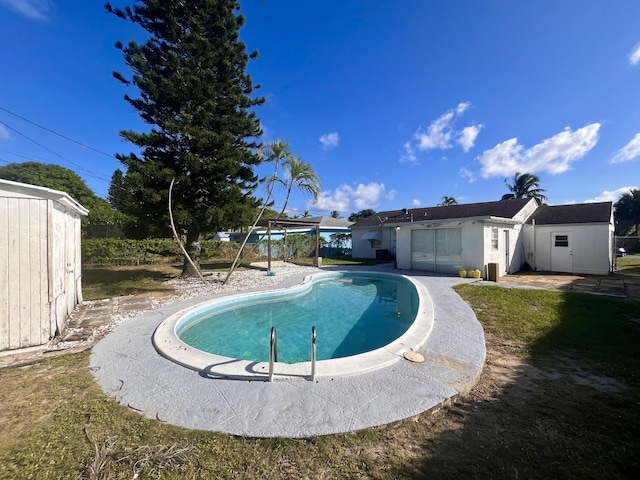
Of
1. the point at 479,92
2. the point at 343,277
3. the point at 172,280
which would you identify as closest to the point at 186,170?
the point at 172,280

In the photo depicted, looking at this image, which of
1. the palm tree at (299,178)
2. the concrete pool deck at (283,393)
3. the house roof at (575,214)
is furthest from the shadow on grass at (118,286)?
the house roof at (575,214)

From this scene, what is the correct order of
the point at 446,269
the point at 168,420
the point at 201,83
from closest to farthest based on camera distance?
the point at 168,420 < the point at 201,83 < the point at 446,269

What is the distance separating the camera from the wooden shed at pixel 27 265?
5.31 metres

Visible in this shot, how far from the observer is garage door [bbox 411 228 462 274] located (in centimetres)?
1559

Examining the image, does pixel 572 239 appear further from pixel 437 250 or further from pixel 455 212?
pixel 437 250

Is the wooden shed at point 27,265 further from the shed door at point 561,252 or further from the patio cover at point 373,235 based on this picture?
the shed door at point 561,252

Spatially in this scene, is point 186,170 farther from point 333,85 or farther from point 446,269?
point 446,269

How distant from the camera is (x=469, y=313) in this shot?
26.2ft

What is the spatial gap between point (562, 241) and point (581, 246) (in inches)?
35.3

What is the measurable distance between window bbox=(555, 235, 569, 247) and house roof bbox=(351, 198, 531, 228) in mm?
2759

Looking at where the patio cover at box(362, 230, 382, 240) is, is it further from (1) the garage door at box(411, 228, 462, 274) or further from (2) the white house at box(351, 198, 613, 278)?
(1) the garage door at box(411, 228, 462, 274)

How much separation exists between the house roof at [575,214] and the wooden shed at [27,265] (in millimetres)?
23200

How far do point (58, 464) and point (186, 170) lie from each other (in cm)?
1312

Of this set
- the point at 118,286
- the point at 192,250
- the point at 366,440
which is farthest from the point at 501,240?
the point at 118,286
